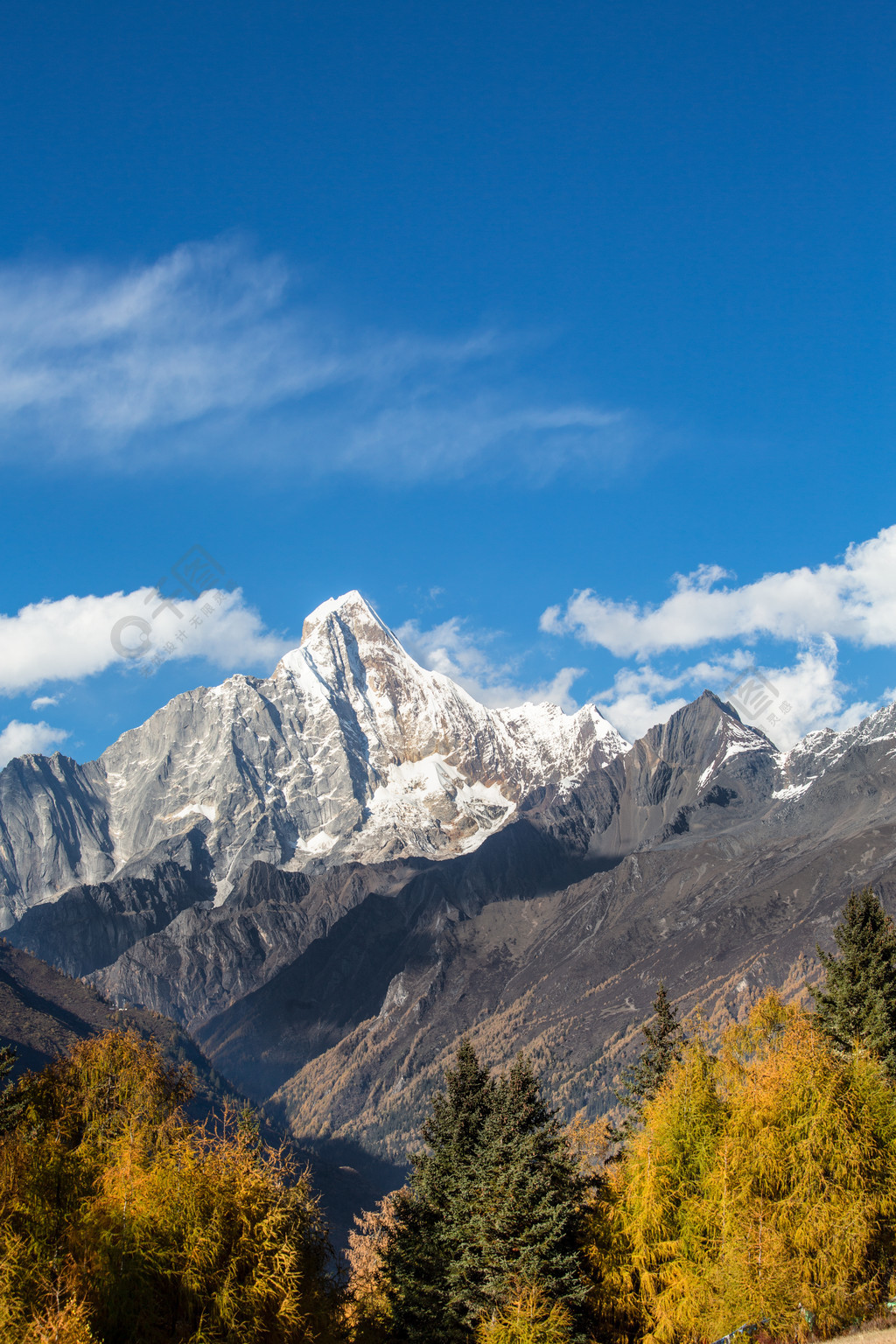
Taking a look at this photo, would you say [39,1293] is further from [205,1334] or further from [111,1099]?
[111,1099]

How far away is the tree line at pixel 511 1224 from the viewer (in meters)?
32.1

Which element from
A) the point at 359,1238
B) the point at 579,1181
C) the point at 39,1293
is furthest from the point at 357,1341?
the point at 359,1238

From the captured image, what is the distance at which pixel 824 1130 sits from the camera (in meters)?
39.6

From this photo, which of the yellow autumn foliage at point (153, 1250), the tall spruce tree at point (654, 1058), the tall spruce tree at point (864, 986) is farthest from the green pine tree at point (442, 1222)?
the tall spruce tree at point (864, 986)

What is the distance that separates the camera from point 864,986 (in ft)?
182

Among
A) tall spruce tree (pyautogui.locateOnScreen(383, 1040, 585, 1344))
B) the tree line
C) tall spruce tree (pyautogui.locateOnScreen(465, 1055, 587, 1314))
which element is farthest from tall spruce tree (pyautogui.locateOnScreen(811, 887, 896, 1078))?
tall spruce tree (pyautogui.locateOnScreen(465, 1055, 587, 1314))

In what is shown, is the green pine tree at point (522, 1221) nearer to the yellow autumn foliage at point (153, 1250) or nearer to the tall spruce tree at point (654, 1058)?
the yellow autumn foliage at point (153, 1250)

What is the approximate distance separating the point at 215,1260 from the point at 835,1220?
23381mm

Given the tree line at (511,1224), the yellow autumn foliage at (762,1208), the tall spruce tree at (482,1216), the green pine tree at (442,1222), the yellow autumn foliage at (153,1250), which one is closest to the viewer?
the yellow autumn foliage at (153,1250)

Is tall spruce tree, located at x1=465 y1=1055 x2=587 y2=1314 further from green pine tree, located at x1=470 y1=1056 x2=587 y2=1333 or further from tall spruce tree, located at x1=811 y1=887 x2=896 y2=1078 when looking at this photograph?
tall spruce tree, located at x1=811 y1=887 x2=896 y2=1078

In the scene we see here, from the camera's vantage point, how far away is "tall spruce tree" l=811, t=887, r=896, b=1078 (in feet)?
174

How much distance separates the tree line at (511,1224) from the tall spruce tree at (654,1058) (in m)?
11.5

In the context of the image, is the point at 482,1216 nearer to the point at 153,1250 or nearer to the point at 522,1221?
the point at 522,1221

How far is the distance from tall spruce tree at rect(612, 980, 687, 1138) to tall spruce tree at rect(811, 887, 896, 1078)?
998cm
